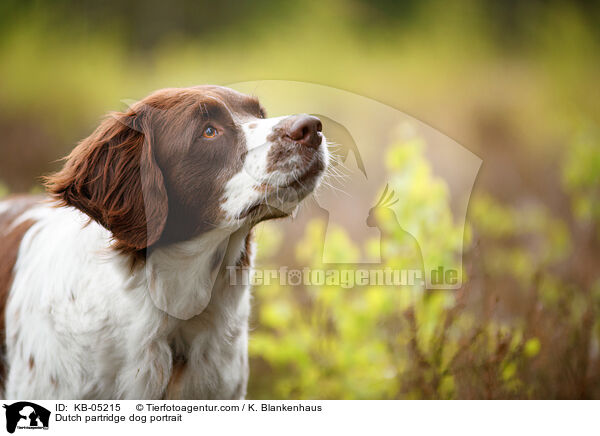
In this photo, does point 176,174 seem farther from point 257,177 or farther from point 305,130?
point 305,130

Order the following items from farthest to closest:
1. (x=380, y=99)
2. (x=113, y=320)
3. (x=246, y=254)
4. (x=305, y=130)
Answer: (x=380, y=99) < (x=246, y=254) < (x=113, y=320) < (x=305, y=130)

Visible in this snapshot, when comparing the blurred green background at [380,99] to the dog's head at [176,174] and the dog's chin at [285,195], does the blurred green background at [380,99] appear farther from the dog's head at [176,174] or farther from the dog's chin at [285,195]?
the dog's chin at [285,195]

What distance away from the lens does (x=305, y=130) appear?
130cm

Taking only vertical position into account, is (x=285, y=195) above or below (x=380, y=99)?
below

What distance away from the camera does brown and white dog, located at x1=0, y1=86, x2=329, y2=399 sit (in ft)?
4.43

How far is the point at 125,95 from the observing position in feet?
6.19

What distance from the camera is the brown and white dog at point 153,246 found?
1.35 metres

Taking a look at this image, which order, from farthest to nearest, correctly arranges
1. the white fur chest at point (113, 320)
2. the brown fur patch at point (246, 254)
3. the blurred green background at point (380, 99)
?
the blurred green background at point (380, 99) → the brown fur patch at point (246, 254) → the white fur chest at point (113, 320)

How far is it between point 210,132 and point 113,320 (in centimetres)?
52
